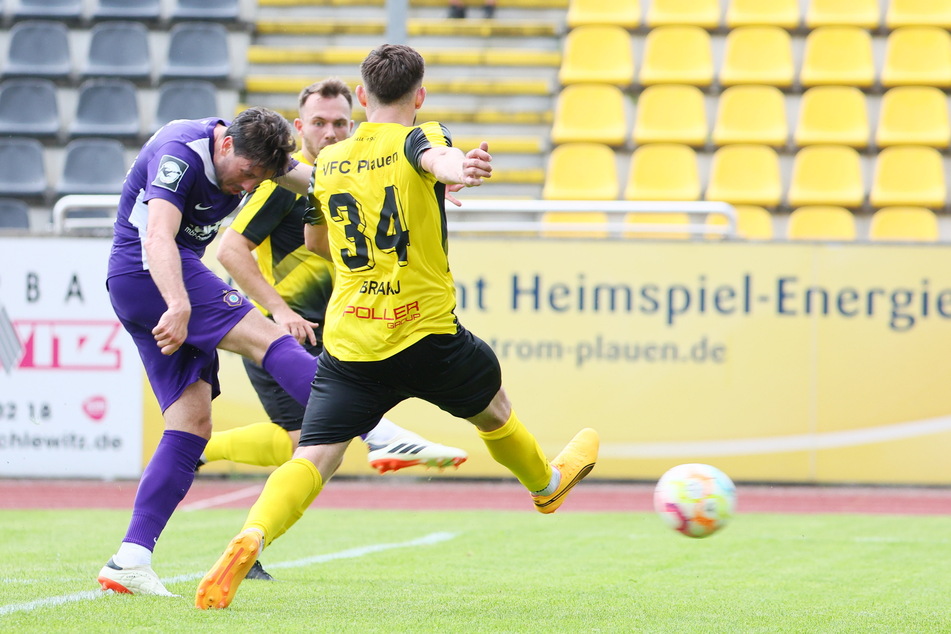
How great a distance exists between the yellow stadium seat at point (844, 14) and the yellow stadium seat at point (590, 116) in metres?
2.54

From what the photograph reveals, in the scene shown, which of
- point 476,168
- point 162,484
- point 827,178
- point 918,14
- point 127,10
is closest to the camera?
point 476,168

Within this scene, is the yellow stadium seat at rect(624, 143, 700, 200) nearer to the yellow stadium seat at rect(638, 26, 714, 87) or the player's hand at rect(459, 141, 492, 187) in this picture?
the yellow stadium seat at rect(638, 26, 714, 87)

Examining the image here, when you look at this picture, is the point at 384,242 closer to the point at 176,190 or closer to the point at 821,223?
the point at 176,190

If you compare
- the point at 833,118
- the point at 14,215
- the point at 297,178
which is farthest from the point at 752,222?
the point at 297,178

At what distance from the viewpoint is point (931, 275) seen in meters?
10.3

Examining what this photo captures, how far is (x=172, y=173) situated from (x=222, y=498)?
5632 millimetres

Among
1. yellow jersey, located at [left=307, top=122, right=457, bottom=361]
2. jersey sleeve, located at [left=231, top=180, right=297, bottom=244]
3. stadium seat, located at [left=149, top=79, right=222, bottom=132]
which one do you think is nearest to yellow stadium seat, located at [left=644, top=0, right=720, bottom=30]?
stadium seat, located at [left=149, top=79, right=222, bottom=132]

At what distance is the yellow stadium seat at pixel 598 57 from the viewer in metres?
14.7

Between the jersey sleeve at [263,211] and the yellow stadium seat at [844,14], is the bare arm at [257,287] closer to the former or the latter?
the jersey sleeve at [263,211]

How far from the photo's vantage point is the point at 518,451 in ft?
16.0

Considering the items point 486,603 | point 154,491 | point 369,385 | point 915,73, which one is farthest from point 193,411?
point 915,73

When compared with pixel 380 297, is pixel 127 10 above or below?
above

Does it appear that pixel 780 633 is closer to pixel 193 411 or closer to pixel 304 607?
pixel 304 607

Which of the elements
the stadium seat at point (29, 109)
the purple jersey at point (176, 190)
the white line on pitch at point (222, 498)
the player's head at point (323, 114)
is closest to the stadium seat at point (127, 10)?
the stadium seat at point (29, 109)
